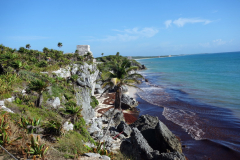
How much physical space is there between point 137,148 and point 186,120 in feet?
37.4

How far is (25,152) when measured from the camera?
21.2 ft

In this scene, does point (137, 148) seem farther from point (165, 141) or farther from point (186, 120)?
point (186, 120)

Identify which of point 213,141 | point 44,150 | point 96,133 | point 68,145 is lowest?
point 213,141

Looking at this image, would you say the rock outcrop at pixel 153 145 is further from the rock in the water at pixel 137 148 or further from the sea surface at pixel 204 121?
the sea surface at pixel 204 121

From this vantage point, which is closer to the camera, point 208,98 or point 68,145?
point 68,145

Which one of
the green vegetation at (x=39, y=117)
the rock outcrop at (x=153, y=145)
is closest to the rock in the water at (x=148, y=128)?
the rock outcrop at (x=153, y=145)

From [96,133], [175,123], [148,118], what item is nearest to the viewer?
[96,133]

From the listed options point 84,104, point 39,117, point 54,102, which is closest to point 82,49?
point 84,104

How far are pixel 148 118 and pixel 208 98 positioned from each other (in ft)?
62.4

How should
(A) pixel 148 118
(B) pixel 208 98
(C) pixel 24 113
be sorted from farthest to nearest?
1. (B) pixel 208 98
2. (A) pixel 148 118
3. (C) pixel 24 113

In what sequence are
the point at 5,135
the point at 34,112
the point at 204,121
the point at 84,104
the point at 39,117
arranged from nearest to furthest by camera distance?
1. the point at 5,135
2. the point at 39,117
3. the point at 34,112
4. the point at 84,104
5. the point at 204,121

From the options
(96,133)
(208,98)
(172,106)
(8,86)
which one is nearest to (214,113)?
(172,106)

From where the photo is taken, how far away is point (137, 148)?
11391 millimetres

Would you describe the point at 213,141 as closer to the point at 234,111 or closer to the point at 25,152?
the point at 234,111
